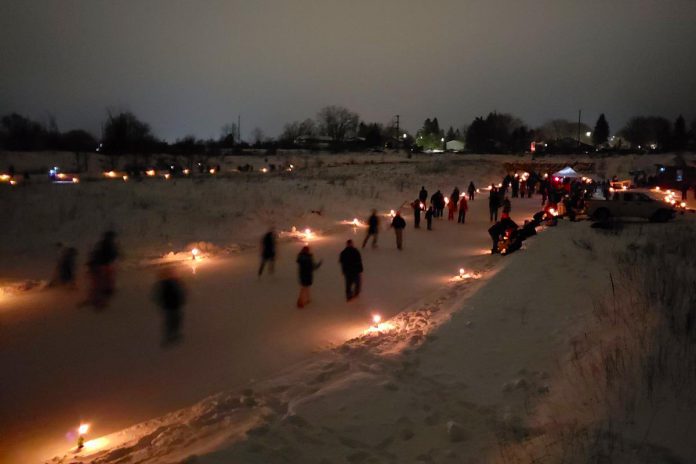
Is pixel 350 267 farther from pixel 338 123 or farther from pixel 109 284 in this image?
pixel 338 123

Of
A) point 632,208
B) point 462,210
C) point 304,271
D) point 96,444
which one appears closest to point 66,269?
point 304,271

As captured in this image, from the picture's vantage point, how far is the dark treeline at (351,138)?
76000mm

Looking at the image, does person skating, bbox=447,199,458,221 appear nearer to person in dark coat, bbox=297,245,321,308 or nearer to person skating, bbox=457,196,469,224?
person skating, bbox=457,196,469,224

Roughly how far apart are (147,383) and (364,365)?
300cm

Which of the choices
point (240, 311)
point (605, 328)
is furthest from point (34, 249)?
point (605, 328)

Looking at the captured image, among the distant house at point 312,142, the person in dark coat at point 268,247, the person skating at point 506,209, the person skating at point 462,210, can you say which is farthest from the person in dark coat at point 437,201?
the distant house at point 312,142

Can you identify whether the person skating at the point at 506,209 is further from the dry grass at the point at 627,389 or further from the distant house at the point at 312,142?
the distant house at the point at 312,142

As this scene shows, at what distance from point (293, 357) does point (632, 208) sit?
21.3m

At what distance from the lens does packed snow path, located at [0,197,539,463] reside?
6.56 m

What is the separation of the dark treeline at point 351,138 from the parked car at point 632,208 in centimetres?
5746

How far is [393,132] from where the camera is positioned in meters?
176

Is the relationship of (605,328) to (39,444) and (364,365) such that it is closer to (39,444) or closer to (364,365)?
(364,365)

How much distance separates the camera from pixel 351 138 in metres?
148

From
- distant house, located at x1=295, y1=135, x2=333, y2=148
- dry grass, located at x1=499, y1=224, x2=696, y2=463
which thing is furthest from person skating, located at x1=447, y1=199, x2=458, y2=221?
distant house, located at x1=295, y1=135, x2=333, y2=148
